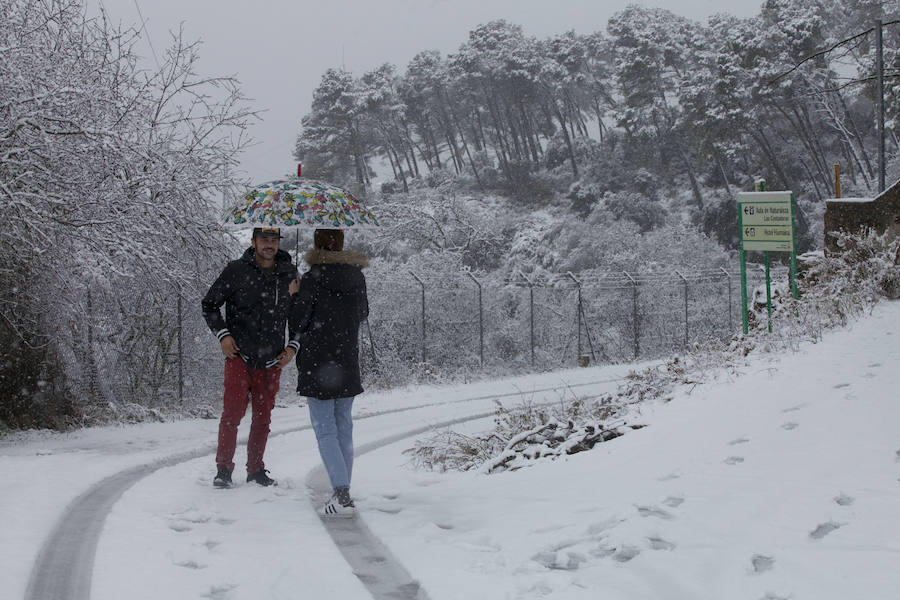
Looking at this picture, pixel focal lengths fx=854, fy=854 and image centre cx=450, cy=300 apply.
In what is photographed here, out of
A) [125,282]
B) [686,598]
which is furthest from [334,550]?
[125,282]

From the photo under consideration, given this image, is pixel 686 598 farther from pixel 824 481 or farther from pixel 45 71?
pixel 45 71

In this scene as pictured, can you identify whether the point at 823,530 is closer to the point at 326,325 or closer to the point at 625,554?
the point at 625,554

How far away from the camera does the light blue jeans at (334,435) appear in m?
5.77

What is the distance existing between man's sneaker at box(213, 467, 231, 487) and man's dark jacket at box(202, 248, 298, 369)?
2.68ft

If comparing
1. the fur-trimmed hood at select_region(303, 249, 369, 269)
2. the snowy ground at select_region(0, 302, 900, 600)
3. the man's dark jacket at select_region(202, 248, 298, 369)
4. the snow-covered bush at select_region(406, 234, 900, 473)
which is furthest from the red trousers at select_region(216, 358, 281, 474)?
the snow-covered bush at select_region(406, 234, 900, 473)

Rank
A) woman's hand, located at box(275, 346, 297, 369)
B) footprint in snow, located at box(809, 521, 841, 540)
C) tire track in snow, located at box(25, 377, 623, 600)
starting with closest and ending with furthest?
tire track in snow, located at box(25, 377, 623, 600), footprint in snow, located at box(809, 521, 841, 540), woman's hand, located at box(275, 346, 297, 369)

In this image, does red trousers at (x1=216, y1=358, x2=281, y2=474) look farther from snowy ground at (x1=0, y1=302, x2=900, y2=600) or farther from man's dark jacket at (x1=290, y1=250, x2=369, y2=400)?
man's dark jacket at (x1=290, y1=250, x2=369, y2=400)

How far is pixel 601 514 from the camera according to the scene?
195 inches

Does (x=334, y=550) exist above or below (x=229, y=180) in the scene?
below

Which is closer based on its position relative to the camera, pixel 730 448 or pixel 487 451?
pixel 730 448

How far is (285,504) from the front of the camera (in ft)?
19.6

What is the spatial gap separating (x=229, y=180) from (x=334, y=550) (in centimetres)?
869

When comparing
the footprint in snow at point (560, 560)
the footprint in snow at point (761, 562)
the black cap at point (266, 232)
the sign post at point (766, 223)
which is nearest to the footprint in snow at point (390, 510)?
the footprint in snow at point (560, 560)

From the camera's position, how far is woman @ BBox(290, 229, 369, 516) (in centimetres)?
578
